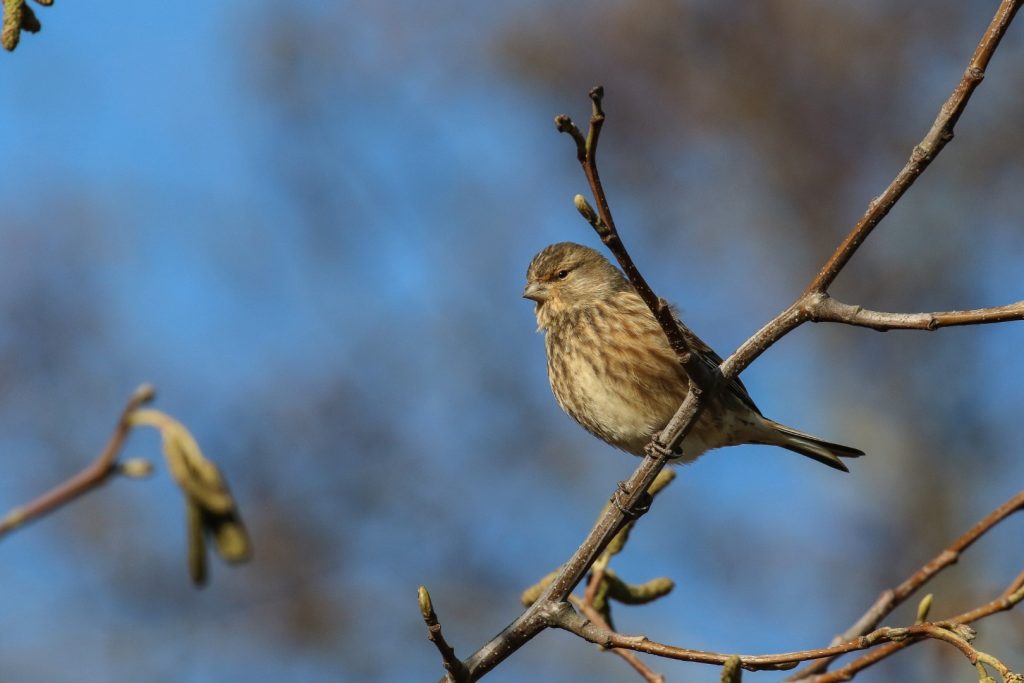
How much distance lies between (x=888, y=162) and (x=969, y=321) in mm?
11280

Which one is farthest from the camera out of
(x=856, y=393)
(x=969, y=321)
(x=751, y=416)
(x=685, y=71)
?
(x=856, y=393)

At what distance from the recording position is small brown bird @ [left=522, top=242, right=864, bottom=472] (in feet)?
18.2

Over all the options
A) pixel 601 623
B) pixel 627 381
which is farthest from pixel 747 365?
pixel 627 381

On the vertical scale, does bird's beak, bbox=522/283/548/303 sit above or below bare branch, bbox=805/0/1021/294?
above

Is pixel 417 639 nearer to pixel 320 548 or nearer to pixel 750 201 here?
pixel 320 548

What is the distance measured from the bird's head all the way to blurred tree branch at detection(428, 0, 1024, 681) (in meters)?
2.13

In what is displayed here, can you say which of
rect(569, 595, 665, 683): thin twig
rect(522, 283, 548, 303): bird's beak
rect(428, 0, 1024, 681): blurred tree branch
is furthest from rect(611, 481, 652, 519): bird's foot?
rect(522, 283, 548, 303): bird's beak

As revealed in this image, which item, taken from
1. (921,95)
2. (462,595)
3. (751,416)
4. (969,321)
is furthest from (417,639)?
(969,321)

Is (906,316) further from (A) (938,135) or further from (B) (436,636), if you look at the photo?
(B) (436,636)

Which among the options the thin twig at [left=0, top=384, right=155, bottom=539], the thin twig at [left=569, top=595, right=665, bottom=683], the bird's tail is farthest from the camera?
the bird's tail

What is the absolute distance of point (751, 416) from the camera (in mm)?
5738

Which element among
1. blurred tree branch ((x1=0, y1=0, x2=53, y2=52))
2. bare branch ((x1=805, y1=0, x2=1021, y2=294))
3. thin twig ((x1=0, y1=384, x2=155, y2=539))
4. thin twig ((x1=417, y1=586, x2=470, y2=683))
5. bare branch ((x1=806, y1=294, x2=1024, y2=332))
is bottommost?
thin twig ((x1=0, y1=384, x2=155, y2=539))

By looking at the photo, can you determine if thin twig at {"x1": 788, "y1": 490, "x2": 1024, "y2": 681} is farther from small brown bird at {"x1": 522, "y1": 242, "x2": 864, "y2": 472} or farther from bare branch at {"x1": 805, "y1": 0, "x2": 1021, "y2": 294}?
small brown bird at {"x1": 522, "y1": 242, "x2": 864, "y2": 472}

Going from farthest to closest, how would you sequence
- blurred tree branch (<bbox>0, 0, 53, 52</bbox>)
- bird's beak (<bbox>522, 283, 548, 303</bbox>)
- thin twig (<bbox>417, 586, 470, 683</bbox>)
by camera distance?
bird's beak (<bbox>522, 283, 548, 303</bbox>) → thin twig (<bbox>417, 586, 470, 683</bbox>) → blurred tree branch (<bbox>0, 0, 53, 52</bbox>)
